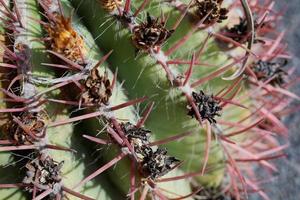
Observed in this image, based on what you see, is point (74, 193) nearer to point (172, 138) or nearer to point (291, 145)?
point (172, 138)

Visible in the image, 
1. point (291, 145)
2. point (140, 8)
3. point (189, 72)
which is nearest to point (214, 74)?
point (189, 72)

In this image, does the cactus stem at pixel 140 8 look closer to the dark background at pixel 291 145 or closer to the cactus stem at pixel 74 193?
the cactus stem at pixel 74 193

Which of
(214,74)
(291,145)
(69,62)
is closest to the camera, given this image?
(69,62)

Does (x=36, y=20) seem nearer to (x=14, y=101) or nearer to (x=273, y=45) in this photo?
(x=14, y=101)

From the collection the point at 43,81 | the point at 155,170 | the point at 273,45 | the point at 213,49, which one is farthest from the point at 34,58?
the point at 273,45

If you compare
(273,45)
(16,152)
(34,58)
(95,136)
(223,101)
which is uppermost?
(273,45)

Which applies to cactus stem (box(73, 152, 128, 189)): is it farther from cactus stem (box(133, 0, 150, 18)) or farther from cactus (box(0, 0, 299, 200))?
cactus stem (box(133, 0, 150, 18))
